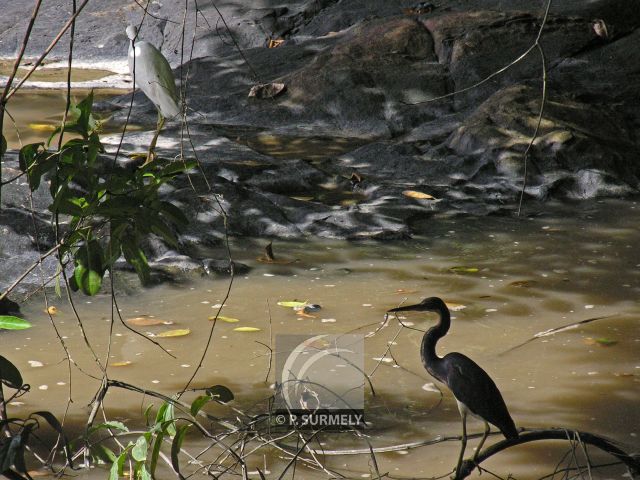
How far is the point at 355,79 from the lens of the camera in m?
9.09

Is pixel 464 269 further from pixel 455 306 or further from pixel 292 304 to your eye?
pixel 292 304

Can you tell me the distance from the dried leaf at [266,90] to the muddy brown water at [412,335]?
12.6 feet

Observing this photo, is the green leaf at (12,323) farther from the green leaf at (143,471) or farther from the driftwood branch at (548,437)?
the driftwood branch at (548,437)

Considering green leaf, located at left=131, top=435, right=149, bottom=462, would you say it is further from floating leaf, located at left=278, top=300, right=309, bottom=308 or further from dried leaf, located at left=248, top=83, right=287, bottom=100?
dried leaf, located at left=248, top=83, right=287, bottom=100

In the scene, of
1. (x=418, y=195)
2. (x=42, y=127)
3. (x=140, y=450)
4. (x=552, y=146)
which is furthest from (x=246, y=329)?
(x=42, y=127)

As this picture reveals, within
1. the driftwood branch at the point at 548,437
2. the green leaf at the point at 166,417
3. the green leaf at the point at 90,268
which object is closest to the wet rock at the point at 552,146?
the driftwood branch at the point at 548,437

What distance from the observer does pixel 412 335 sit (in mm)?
4277

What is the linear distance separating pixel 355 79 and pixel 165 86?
665cm

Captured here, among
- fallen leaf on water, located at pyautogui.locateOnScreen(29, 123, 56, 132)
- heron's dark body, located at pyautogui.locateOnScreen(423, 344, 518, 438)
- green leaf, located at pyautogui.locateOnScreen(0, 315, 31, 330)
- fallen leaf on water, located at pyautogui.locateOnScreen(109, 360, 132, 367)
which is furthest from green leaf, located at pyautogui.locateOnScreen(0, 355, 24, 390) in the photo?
fallen leaf on water, located at pyautogui.locateOnScreen(29, 123, 56, 132)

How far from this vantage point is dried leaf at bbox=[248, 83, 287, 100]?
9344mm

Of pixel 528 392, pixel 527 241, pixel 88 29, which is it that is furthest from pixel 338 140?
pixel 88 29

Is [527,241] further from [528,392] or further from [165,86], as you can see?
[165,86]

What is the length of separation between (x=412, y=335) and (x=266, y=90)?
5.54 m

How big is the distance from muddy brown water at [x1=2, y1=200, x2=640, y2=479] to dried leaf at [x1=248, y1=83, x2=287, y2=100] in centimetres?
385
